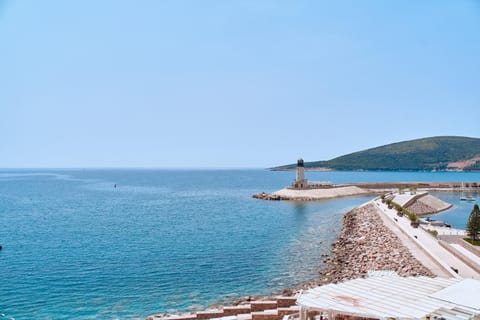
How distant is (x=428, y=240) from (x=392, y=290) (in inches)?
736

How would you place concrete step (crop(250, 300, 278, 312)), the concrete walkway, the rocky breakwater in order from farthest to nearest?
the rocky breakwater < the concrete walkway < concrete step (crop(250, 300, 278, 312))

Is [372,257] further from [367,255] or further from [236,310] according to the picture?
[236,310]

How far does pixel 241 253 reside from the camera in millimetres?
29359

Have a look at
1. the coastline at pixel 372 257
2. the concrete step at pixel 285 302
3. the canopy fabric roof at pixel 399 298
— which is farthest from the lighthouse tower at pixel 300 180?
the canopy fabric roof at pixel 399 298

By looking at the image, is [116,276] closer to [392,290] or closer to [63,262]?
[63,262]

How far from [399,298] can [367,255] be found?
52.1 feet

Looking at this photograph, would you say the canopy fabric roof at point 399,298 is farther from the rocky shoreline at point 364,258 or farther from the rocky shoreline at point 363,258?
the rocky shoreline at point 364,258

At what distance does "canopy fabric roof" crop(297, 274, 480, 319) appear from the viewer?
32.7 feet

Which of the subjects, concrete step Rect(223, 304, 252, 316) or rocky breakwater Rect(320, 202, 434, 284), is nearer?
concrete step Rect(223, 304, 252, 316)

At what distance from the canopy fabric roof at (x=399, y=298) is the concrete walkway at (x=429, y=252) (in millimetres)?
8097

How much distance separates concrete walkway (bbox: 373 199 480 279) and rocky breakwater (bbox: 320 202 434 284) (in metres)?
0.53

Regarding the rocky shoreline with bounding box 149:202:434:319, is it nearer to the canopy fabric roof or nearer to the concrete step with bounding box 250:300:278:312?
the concrete step with bounding box 250:300:278:312

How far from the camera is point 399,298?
10820mm

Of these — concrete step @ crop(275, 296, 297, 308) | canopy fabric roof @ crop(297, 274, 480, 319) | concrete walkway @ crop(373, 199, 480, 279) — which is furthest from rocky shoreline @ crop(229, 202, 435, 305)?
canopy fabric roof @ crop(297, 274, 480, 319)
